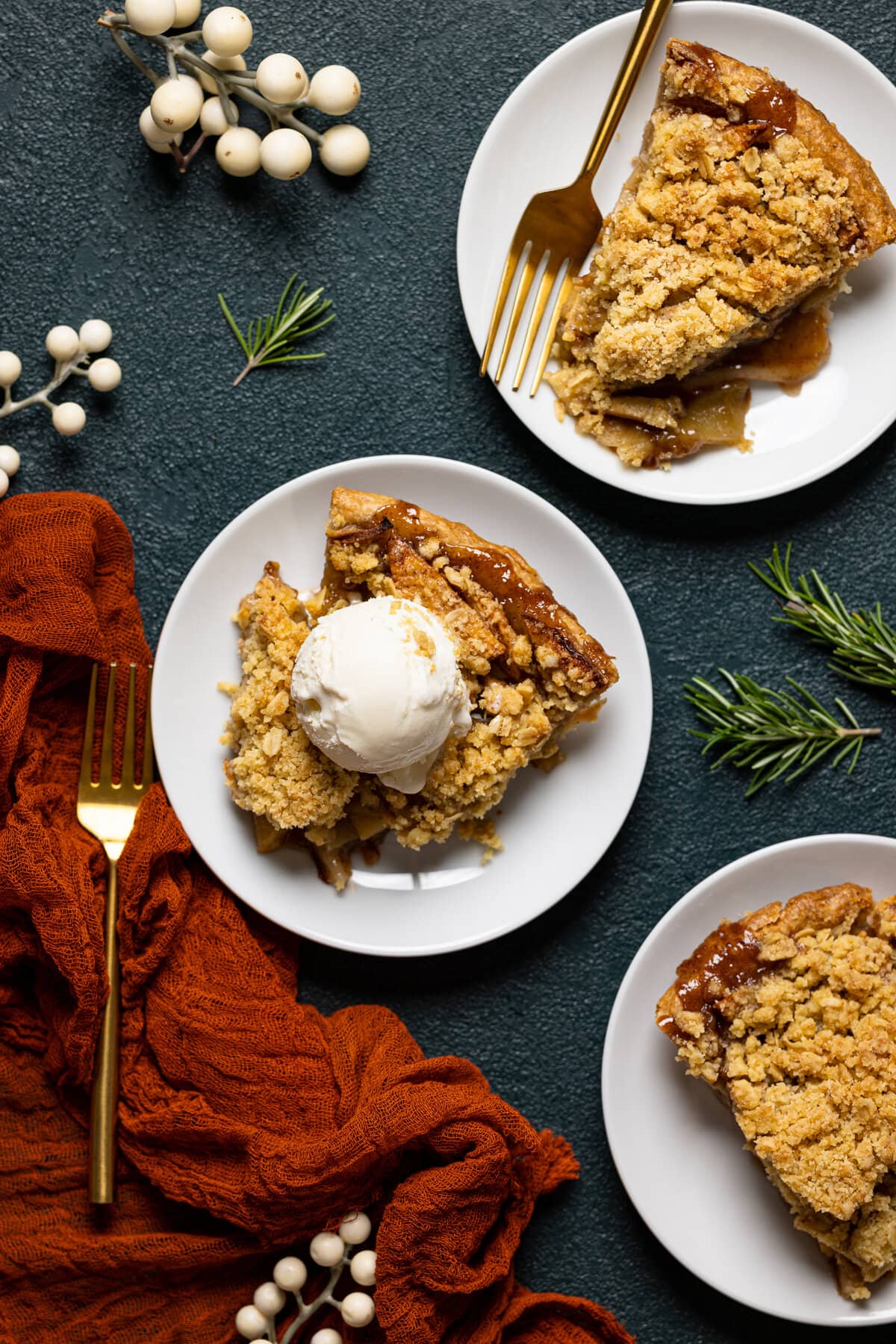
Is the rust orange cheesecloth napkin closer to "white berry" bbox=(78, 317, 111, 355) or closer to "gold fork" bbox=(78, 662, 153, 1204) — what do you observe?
"gold fork" bbox=(78, 662, 153, 1204)

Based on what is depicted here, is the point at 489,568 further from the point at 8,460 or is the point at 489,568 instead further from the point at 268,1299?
the point at 268,1299

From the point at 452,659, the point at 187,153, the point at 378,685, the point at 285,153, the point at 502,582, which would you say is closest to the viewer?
the point at 378,685

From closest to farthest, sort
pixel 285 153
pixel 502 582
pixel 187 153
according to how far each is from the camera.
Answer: pixel 502 582 < pixel 285 153 < pixel 187 153

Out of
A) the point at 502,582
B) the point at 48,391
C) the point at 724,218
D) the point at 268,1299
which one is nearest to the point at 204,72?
the point at 48,391

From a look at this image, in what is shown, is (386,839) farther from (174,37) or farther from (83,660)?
(174,37)

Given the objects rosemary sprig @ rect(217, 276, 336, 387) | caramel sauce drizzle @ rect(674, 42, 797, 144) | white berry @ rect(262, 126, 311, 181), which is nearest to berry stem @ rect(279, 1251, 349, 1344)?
rosemary sprig @ rect(217, 276, 336, 387)

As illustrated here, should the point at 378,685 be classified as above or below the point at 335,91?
below

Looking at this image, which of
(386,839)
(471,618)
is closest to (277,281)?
(471,618)
